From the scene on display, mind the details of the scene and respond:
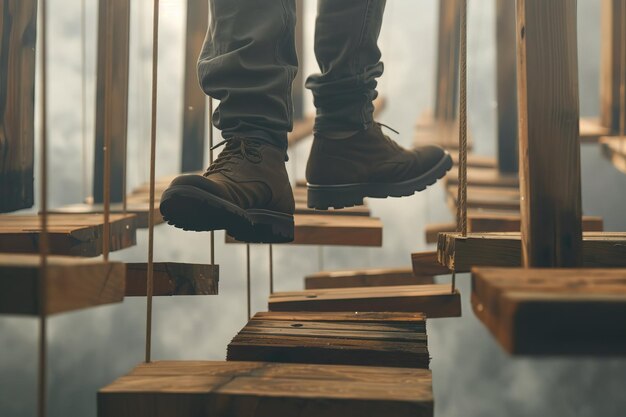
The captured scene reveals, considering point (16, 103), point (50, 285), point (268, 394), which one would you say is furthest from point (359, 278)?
point (50, 285)

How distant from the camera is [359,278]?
3080mm

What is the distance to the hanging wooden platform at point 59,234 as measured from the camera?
174 cm

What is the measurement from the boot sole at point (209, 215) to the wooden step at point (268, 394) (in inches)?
12.2

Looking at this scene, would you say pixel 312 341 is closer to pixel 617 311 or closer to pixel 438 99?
pixel 617 311

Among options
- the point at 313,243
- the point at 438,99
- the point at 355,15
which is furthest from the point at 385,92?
the point at 355,15

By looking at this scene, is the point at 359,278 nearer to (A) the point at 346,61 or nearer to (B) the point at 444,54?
(A) the point at 346,61

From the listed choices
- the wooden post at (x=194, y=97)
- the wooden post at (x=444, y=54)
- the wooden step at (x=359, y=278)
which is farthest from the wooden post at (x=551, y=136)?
the wooden post at (x=444, y=54)

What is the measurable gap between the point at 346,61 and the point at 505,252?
63cm

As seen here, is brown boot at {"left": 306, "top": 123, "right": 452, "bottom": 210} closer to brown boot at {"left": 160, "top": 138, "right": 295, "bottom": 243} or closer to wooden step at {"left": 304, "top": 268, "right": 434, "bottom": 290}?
brown boot at {"left": 160, "top": 138, "right": 295, "bottom": 243}

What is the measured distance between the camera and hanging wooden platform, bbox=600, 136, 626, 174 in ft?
10.8

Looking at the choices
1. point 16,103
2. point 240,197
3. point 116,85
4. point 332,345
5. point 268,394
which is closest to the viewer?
point 268,394

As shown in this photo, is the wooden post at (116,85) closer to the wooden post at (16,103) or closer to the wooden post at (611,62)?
the wooden post at (16,103)

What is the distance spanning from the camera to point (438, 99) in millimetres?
6262

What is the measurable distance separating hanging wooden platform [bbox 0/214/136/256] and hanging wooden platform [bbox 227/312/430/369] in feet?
1.29
